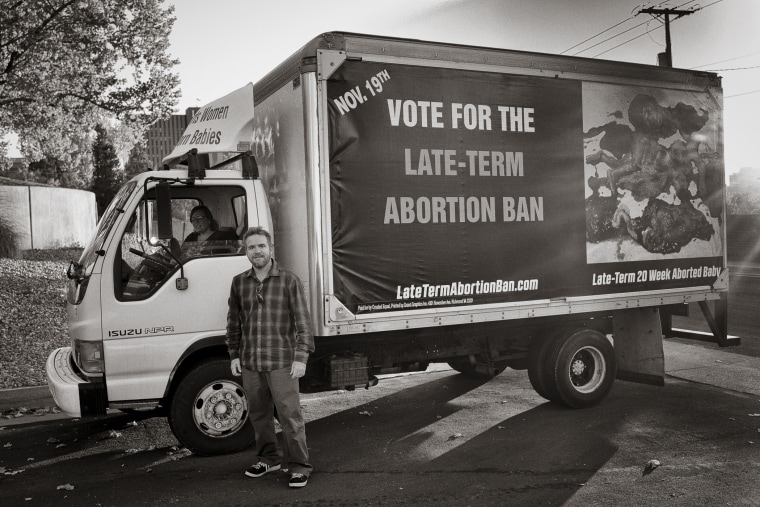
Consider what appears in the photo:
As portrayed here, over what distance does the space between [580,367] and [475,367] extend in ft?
3.65

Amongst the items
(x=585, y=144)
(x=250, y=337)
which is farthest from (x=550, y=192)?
(x=250, y=337)

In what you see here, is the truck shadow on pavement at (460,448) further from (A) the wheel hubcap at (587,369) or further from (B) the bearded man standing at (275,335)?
(B) the bearded man standing at (275,335)

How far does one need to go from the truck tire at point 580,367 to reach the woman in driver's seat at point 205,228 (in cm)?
350

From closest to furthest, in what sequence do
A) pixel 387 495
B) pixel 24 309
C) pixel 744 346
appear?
pixel 387 495
pixel 744 346
pixel 24 309

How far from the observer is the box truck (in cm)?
595

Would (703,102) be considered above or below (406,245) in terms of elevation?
above

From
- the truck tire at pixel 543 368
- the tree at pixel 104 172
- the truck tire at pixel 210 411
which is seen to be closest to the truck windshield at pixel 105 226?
the truck tire at pixel 210 411

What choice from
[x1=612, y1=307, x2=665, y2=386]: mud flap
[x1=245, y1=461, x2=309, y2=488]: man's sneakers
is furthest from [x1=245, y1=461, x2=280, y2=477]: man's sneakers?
[x1=612, y1=307, x2=665, y2=386]: mud flap

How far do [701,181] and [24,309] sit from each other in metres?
10.5

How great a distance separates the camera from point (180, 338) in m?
5.99

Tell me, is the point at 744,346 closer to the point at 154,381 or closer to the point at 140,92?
the point at 154,381

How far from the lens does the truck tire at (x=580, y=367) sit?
24.4ft

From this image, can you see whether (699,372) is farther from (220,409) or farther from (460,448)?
(220,409)

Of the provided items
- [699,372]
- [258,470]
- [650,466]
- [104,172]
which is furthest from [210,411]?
[104,172]
